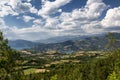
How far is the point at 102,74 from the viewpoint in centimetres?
17225

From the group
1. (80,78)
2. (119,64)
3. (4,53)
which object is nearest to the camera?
(4,53)

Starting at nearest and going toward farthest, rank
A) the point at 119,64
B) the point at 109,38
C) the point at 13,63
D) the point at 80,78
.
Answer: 1. the point at 13,63
2. the point at 119,64
3. the point at 80,78
4. the point at 109,38

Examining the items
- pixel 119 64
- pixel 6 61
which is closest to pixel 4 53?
pixel 6 61

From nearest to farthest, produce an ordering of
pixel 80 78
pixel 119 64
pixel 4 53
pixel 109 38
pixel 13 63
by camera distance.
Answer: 1. pixel 4 53
2. pixel 13 63
3. pixel 119 64
4. pixel 80 78
5. pixel 109 38

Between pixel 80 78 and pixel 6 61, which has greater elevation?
pixel 6 61

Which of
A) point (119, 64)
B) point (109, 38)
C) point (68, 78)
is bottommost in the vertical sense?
point (68, 78)

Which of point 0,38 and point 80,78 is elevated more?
point 0,38

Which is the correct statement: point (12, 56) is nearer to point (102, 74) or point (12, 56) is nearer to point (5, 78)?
point (5, 78)

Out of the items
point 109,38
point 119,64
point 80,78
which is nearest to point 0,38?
point 119,64

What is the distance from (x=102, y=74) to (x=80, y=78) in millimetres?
15997

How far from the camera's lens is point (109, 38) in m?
185

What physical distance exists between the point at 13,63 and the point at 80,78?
11894 cm

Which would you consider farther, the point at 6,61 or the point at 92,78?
the point at 92,78

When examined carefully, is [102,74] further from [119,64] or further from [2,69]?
[2,69]
